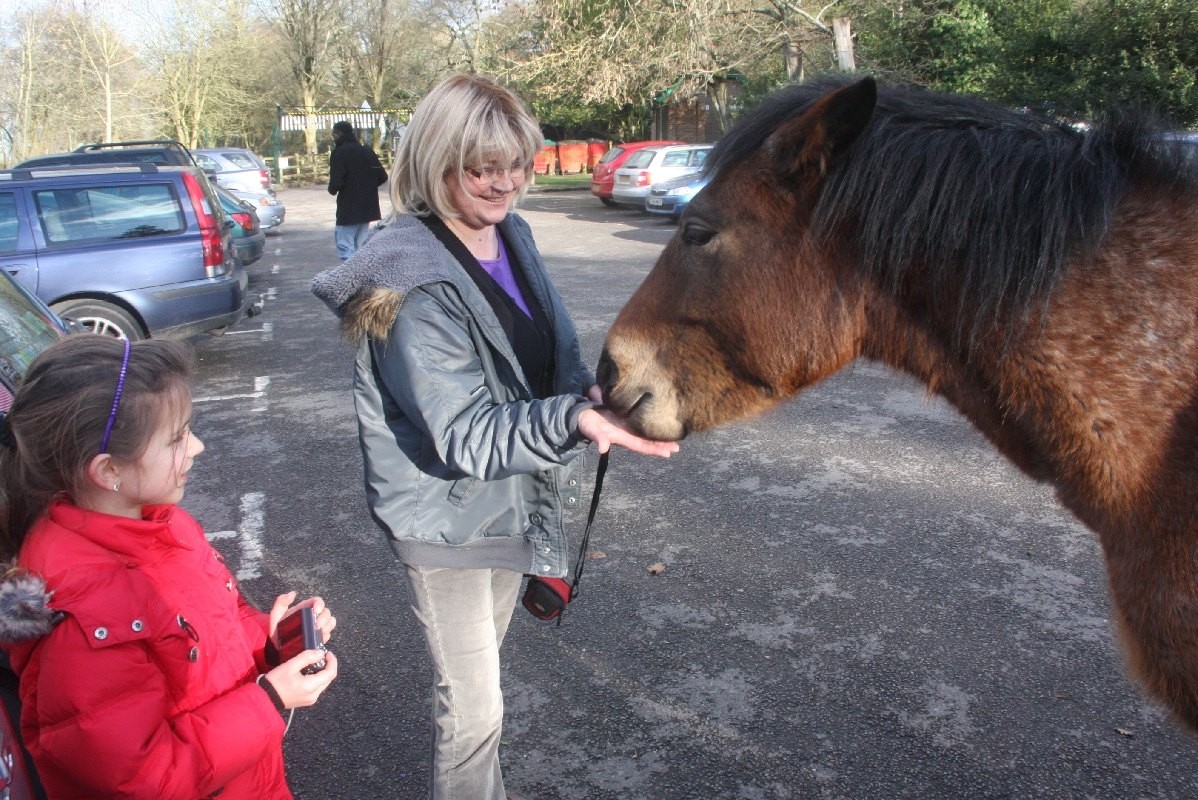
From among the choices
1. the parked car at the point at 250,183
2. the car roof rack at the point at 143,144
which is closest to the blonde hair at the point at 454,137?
the car roof rack at the point at 143,144

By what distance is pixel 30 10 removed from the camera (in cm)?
2791

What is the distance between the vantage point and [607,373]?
2.10 meters

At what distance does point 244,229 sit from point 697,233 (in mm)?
12425

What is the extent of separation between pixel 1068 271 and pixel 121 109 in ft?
125

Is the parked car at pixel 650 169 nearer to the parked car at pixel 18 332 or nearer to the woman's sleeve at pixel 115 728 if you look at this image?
the parked car at pixel 18 332

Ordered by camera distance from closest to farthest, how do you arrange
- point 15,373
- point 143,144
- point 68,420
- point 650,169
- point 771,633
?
point 68,420 → point 15,373 → point 771,633 → point 143,144 → point 650,169

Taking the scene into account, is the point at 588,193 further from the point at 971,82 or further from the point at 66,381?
the point at 66,381

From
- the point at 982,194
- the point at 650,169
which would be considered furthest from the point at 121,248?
the point at 650,169

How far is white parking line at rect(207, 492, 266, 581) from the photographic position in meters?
4.31

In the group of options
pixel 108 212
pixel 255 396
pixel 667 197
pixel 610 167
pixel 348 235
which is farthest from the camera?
pixel 610 167

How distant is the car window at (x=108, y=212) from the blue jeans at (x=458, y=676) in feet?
24.6

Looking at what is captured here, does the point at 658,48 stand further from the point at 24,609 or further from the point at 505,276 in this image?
the point at 24,609

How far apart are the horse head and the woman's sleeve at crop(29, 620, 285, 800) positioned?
1112 millimetres

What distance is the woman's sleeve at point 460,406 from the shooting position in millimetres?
1878
